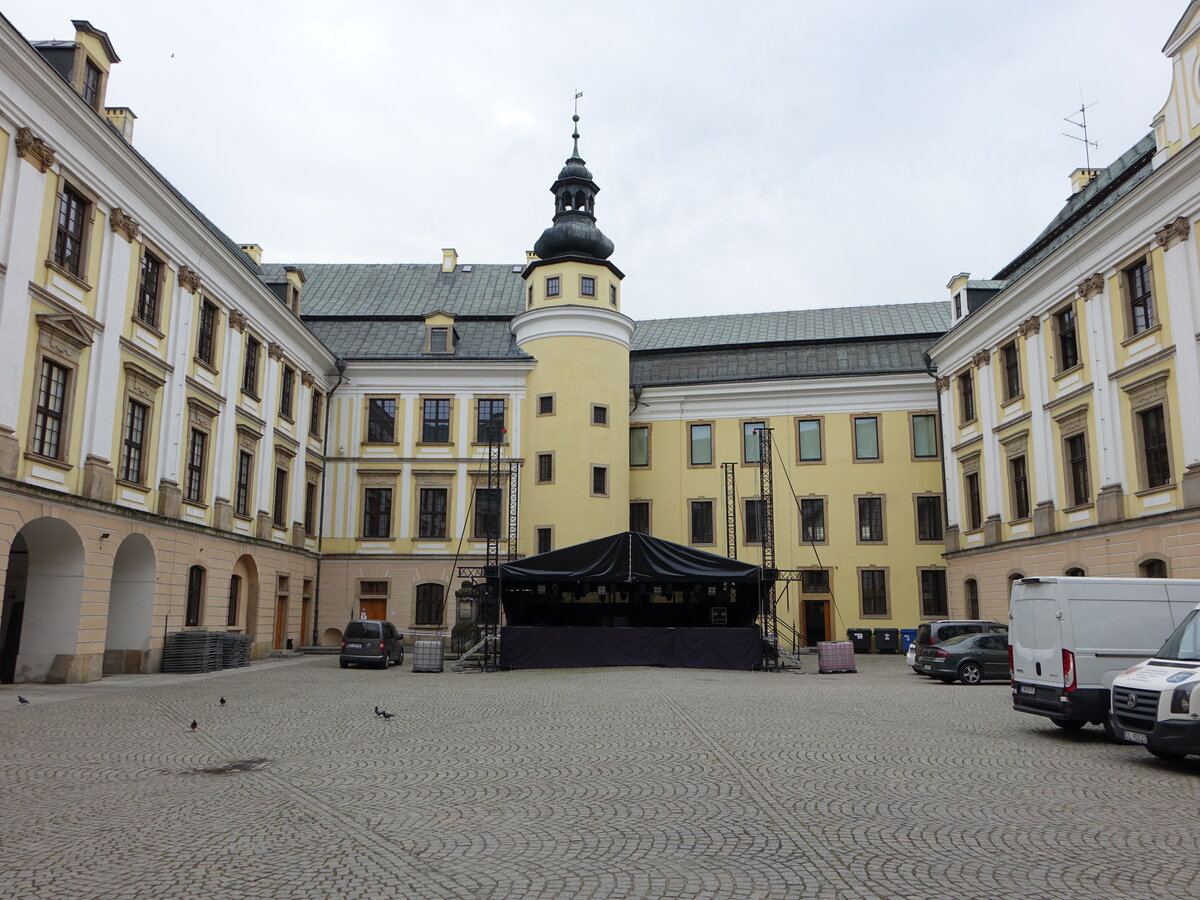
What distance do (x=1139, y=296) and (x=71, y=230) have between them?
1048 inches

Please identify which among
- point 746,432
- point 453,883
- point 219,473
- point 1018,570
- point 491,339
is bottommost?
point 453,883

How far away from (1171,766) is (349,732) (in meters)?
10.4

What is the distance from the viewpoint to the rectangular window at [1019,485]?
32.3m

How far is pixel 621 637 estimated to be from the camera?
28.8m

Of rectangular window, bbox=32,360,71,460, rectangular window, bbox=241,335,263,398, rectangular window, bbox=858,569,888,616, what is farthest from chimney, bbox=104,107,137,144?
rectangular window, bbox=858,569,888,616

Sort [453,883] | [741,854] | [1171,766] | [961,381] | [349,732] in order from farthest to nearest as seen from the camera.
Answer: [961,381], [349,732], [1171,766], [741,854], [453,883]

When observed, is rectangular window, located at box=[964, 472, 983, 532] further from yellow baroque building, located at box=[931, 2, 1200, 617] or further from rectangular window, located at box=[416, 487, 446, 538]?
rectangular window, located at box=[416, 487, 446, 538]

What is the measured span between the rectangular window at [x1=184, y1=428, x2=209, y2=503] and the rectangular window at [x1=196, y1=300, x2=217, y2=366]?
2232mm

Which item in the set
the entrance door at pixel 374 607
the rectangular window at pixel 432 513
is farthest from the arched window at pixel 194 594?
the rectangular window at pixel 432 513

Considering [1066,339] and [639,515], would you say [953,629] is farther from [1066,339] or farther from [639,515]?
[639,515]

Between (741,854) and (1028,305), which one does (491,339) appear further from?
(741,854)

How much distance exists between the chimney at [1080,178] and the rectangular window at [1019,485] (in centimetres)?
1187

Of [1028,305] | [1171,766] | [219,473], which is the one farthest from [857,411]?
[1171,766]

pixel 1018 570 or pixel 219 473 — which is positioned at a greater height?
pixel 219 473
